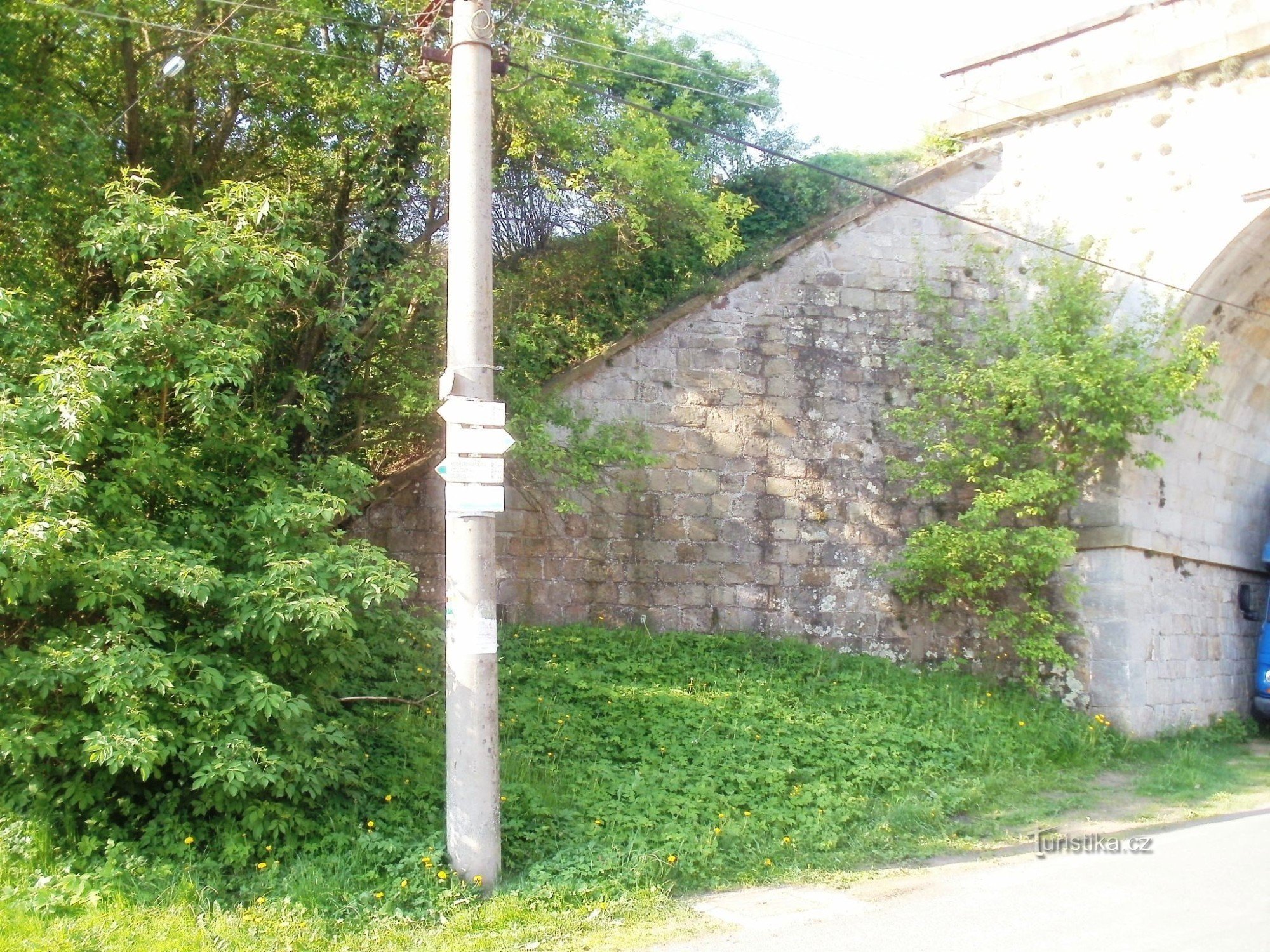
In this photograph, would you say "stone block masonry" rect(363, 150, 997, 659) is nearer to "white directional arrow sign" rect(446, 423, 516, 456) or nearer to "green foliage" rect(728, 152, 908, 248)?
"green foliage" rect(728, 152, 908, 248)

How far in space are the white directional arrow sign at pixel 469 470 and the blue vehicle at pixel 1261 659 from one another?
1124 cm

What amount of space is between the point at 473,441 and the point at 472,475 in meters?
0.20

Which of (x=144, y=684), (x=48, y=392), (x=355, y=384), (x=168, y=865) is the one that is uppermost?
(x=355, y=384)

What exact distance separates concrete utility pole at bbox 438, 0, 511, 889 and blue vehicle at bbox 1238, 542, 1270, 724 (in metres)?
11.0

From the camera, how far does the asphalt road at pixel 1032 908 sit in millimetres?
5332

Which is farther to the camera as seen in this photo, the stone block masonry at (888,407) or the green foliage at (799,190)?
the green foliage at (799,190)

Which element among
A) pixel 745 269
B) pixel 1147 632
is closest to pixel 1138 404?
pixel 1147 632

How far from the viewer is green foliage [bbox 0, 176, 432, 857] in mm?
5438

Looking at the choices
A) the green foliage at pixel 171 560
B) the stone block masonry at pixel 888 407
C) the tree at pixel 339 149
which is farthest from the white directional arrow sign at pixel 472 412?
the stone block masonry at pixel 888 407

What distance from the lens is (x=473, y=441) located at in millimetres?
6301

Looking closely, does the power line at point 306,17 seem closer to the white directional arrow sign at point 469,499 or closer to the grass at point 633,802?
the white directional arrow sign at point 469,499

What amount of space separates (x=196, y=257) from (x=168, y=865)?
3.42m

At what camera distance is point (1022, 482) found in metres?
10.9

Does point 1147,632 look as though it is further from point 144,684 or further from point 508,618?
point 144,684
